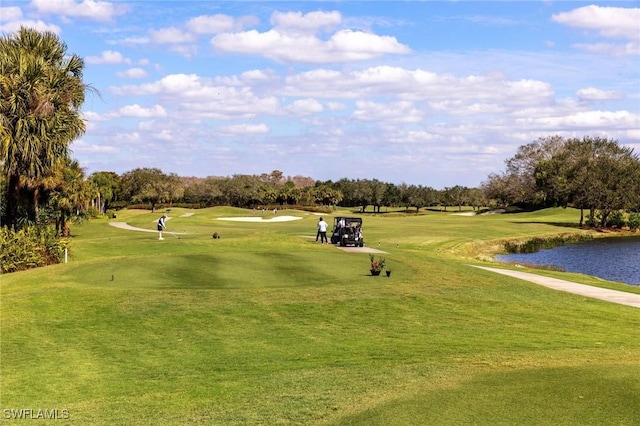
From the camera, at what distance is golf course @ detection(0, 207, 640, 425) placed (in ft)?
35.2

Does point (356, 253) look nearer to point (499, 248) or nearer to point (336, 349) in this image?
point (336, 349)

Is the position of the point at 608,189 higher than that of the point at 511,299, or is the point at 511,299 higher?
the point at 608,189

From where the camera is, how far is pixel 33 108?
113 ft

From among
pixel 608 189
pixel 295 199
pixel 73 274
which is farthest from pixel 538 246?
pixel 295 199

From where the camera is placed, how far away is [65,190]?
5753 centimetres

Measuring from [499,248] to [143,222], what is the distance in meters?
45.3

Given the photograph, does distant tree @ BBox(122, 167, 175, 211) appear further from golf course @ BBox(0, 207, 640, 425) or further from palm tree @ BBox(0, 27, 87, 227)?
golf course @ BBox(0, 207, 640, 425)

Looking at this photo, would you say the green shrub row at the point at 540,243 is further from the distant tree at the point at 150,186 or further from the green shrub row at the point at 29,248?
the distant tree at the point at 150,186

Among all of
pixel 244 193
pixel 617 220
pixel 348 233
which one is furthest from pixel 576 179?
pixel 244 193

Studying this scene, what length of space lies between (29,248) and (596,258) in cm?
4602

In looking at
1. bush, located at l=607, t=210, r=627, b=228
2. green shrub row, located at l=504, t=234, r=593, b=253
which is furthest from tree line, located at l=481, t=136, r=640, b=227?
green shrub row, located at l=504, t=234, r=593, b=253

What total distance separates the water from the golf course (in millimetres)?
17288

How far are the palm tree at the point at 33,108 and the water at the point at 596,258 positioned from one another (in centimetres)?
3530

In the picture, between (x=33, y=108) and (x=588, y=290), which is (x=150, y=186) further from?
(x=588, y=290)
